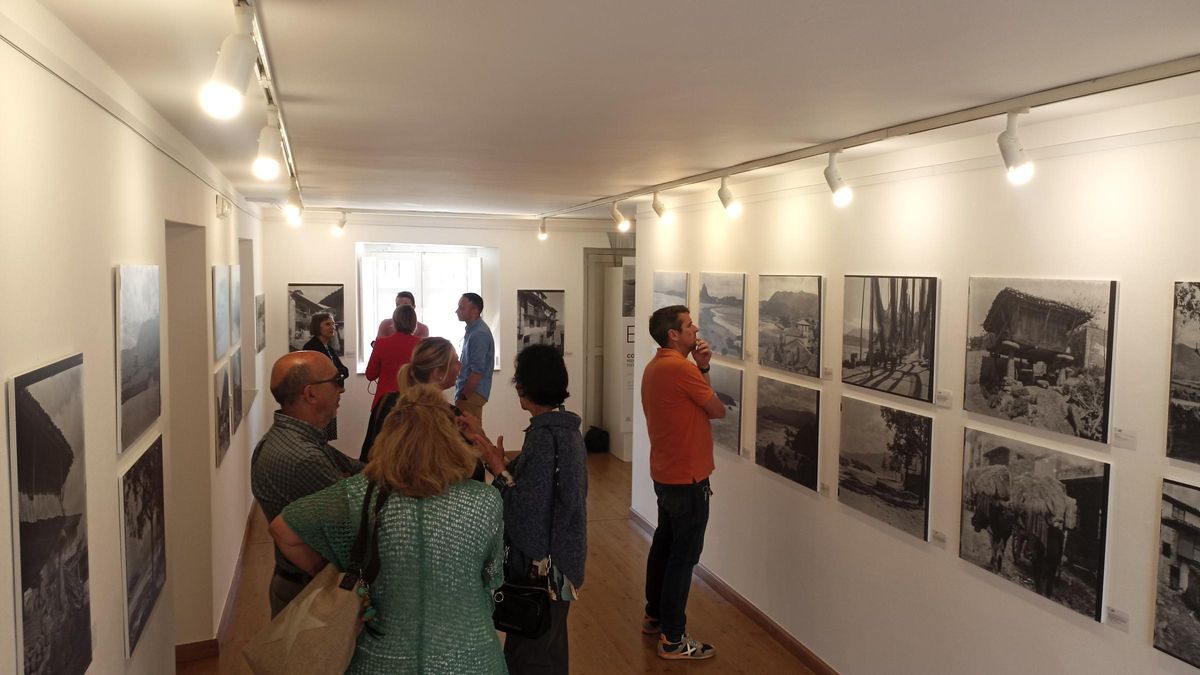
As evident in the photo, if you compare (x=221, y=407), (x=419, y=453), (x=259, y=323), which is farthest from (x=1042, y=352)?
(x=259, y=323)

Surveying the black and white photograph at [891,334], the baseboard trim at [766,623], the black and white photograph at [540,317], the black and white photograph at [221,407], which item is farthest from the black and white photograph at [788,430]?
the black and white photograph at [540,317]

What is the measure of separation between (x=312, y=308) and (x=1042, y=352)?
7721mm

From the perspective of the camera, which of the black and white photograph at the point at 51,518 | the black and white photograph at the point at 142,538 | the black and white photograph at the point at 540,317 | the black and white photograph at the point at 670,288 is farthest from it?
the black and white photograph at the point at 540,317

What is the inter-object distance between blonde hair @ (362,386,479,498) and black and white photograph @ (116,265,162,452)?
94 cm

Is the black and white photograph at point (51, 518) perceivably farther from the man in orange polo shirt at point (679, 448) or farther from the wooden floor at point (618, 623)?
the man in orange polo shirt at point (679, 448)

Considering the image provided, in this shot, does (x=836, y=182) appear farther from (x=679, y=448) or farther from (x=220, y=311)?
(x=220, y=311)

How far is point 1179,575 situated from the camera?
2574 mm

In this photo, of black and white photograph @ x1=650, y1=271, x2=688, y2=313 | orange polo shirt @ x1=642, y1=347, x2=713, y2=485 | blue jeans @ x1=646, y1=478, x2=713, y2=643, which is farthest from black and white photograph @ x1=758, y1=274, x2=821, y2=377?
black and white photograph @ x1=650, y1=271, x2=688, y2=313

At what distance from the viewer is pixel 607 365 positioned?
33.3ft

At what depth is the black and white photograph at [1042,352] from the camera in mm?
2855

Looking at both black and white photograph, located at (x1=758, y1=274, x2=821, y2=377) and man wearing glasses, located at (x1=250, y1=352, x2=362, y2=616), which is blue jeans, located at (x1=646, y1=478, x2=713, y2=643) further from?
man wearing glasses, located at (x1=250, y1=352, x2=362, y2=616)

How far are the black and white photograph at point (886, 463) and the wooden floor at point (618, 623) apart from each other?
1133mm

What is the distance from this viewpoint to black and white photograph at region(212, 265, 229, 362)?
4.59 metres

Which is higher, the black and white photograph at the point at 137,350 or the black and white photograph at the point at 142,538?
the black and white photograph at the point at 137,350
